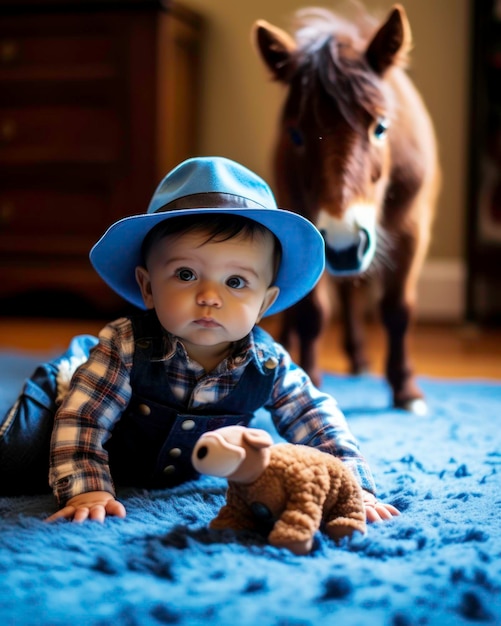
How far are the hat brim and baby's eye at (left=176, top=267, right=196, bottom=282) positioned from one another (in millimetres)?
60

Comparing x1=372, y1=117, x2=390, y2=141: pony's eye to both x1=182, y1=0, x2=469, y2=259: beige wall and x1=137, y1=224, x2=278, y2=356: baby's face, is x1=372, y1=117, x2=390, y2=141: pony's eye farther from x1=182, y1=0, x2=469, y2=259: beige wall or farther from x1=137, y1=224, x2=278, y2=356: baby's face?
x1=182, y1=0, x2=469, y2=259: beige wall

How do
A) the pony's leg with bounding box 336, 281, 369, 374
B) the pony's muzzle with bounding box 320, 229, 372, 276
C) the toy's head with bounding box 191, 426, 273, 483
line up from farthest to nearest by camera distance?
the pony's leg with bounding box 336, 281, 369, 374 → the pony's muzzle with bounding box 320, 229, 372, 276 → the toy's head with bounding box 191, 426, 273, 483

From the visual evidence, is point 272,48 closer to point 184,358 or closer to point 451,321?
point 184,358

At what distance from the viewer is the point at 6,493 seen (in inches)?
37.0

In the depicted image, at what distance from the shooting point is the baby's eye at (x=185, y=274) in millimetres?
854

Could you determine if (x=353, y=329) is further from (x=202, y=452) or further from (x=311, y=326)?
(x=202, y=452)

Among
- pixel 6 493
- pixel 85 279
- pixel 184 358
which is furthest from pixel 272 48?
pixel 85 279

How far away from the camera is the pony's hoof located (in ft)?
4.61

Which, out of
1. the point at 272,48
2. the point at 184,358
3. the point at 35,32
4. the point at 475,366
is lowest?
the point at 475,366

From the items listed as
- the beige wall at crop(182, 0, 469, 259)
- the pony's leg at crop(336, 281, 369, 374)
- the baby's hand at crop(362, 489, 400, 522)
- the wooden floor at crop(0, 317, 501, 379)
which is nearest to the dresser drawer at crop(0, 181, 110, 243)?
the wooden floor at crop(0, 317, 501, 379)

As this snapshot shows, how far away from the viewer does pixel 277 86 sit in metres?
2.67

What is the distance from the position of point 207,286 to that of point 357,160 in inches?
17.1

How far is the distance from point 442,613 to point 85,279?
203cm

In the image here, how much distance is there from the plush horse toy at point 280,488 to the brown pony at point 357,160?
42 centimetres
